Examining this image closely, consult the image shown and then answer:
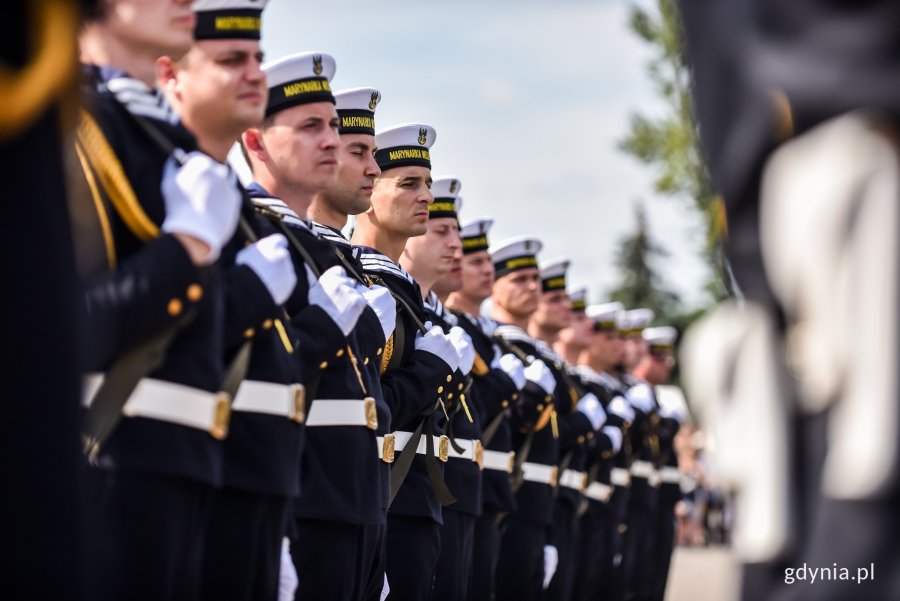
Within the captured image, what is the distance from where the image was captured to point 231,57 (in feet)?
14.1

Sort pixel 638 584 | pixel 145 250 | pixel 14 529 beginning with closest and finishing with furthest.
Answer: pixel 14 529
pixel 145 250
pixel 638 584

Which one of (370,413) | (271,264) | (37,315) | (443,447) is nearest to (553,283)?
(443,447)

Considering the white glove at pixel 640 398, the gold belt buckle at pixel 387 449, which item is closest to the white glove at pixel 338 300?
the gold belt buckle at pixel 387 449

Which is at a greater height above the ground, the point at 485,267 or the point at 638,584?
the point at 485,267

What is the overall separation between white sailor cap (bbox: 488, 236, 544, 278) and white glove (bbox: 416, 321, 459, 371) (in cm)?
382

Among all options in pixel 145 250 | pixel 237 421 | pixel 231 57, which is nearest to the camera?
pixel 145 250

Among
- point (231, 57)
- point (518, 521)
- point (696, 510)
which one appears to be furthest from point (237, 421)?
point (696, 510)

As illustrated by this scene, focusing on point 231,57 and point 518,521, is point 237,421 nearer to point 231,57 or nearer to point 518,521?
point 231,57

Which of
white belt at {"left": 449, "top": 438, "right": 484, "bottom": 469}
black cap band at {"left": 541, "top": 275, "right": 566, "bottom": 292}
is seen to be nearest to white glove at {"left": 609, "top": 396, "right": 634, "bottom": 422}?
black cap band at {"left": 541, "top": 275, "right": 566, "bottom": 292}

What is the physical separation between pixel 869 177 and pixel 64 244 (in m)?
1.05

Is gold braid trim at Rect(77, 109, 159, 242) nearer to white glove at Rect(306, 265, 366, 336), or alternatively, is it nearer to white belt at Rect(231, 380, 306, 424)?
white belt at Rect(231, 380, 306, 424)

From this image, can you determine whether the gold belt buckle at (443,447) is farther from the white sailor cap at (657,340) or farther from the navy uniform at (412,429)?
the white sailor cap at (657,340)

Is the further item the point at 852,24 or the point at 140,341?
the point at 140,341

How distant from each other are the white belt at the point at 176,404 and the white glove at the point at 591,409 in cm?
666
